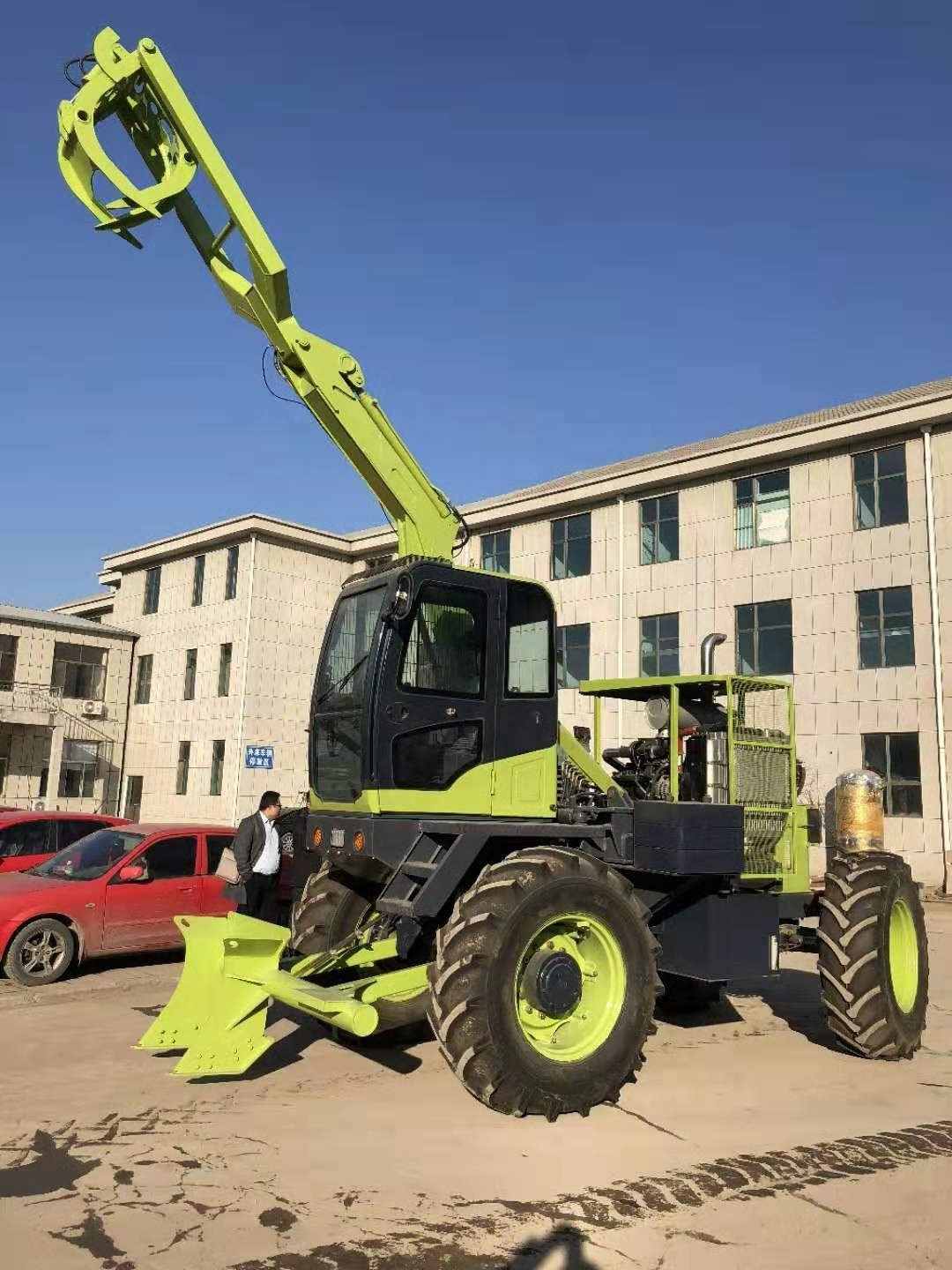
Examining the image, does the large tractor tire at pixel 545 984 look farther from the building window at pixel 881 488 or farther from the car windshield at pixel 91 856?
the building window at pixel 881 488

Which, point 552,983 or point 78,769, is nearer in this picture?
point 552,983

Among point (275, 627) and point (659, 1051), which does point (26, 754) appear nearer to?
point (275, 627)

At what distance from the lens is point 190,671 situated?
34.2 m

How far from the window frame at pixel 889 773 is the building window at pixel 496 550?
1203 centimetres

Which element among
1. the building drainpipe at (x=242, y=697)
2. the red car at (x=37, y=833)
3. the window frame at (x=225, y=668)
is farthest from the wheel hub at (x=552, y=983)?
the window frame at (x=225, y=668)

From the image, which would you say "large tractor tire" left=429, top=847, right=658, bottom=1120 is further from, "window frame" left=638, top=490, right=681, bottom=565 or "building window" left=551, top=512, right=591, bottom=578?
"building window" left=551, top=512, right=591, bottom=578

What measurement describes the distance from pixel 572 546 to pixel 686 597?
4171 mm

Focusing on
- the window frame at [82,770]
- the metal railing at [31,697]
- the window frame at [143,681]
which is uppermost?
the window frame at [143,681]

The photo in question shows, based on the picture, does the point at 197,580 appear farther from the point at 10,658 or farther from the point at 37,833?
the point at 37,833

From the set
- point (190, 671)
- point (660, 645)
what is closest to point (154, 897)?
point (660, 645)

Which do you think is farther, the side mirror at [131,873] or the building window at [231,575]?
the building window at [231,575]

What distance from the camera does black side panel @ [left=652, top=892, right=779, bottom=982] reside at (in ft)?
22.5

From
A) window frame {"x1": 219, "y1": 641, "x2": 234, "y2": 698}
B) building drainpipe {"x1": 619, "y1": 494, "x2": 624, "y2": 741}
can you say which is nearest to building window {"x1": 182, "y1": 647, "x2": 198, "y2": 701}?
window frame {"x1": 219, "y1": 641, "x2": 234, "y2": 698}

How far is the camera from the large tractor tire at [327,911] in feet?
23.7
